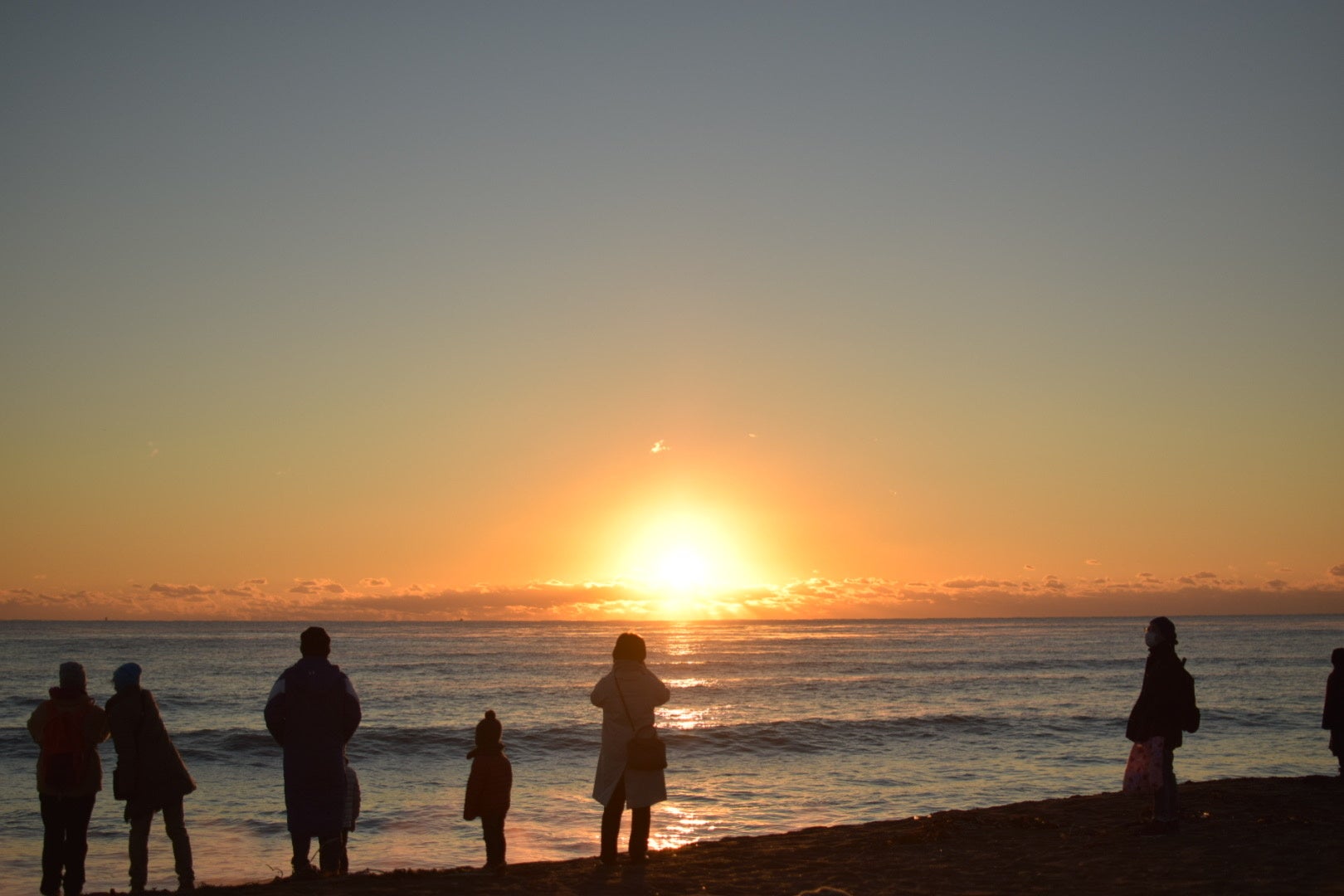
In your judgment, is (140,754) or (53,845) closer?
(140,754)

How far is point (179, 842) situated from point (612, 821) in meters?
3.39

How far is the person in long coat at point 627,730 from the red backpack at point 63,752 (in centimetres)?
399

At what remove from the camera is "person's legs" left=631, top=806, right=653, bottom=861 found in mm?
8102

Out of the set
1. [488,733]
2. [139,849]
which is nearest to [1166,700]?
[488,733]

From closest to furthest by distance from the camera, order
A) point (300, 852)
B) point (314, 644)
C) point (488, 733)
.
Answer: point (314, 644) < point (300, 852) < point (488, 733)

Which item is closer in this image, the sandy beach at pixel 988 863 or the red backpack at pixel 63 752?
the sandy beach at pixel 988 863

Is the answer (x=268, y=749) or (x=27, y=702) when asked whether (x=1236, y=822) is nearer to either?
(x=268, y=749)

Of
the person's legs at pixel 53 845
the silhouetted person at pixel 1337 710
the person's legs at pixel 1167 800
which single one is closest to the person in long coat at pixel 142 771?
the person's legs at pixel 53 845

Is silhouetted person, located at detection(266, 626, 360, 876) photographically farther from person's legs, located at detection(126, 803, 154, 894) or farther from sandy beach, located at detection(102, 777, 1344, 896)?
person's legs, located at detection(126, 803, 154, 894)

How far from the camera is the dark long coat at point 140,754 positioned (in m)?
7.67

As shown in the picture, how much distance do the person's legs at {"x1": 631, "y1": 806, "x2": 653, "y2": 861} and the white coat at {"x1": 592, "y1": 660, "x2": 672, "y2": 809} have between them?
11cm

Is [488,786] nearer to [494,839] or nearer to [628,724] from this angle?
[494,839]

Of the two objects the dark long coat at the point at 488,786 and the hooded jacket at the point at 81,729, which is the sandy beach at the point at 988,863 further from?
the hooded jacket at the point at 81,729

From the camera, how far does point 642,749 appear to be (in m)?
7.98
